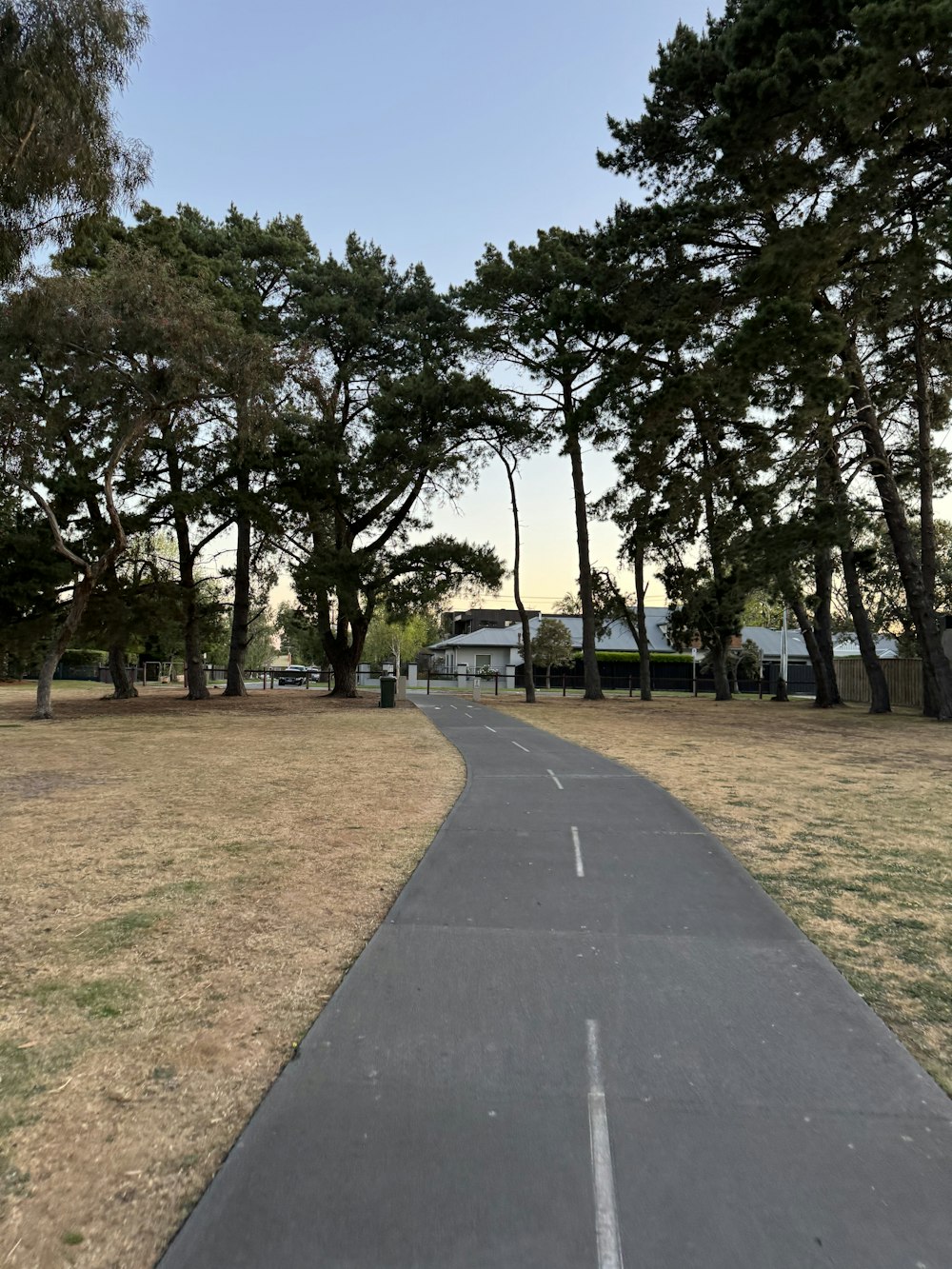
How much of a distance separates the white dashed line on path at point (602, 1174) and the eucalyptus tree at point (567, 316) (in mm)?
22023

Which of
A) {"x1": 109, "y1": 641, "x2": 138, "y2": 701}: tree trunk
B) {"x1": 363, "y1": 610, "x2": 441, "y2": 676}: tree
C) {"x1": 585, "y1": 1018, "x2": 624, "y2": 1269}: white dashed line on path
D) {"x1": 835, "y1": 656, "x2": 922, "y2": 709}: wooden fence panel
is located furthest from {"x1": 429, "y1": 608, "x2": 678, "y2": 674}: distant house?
{"x1": 585, "y1": 1018, "x2": 624, "y2": 1269}: white dashed line on path

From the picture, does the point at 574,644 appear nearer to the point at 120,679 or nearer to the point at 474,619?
the point at 474,619

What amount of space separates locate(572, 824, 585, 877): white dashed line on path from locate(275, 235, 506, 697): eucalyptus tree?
22.0 metres

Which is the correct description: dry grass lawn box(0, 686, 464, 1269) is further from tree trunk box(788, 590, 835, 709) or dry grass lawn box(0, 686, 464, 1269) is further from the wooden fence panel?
tree trunk box(788, 590, 835, 709)

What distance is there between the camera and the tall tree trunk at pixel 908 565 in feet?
79.9

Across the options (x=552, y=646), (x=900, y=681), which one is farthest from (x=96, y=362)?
(x=552, y=646)

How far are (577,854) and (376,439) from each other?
977 inches

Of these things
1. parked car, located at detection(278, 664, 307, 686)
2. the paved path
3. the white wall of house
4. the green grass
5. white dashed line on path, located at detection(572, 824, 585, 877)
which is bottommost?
the paved path

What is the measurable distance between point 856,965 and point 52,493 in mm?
25592

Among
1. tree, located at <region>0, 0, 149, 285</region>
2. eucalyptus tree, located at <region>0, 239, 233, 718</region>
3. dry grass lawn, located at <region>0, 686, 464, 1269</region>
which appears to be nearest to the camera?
dry grass lawn, located at <region>0, 686, 464, 1269</region>

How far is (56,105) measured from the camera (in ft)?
37.0

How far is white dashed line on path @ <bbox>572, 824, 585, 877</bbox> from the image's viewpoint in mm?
6879

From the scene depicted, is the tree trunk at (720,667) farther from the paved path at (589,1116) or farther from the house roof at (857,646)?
the paved path at (589,1116)

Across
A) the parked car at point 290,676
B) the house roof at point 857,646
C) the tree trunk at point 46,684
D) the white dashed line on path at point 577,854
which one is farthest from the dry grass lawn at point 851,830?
the house roof at point 857,646
